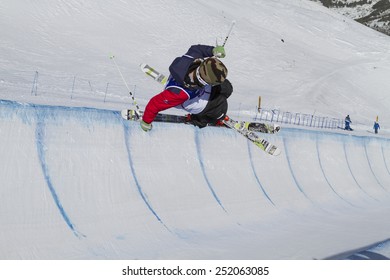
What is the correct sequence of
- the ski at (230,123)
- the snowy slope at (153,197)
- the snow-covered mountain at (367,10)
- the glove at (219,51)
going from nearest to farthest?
the glove at (219,51), the snowy slope at (153,197), the ski at (230,123), the snow-covered mountain at (367,10)

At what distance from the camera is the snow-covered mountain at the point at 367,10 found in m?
132

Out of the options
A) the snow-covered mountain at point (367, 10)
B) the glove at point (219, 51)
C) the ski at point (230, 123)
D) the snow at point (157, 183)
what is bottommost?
the snow at point (157, 183)

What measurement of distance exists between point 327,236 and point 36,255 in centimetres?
541

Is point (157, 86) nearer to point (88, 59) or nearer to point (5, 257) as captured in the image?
point (88, 59)

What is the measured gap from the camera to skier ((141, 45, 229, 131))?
4.97 meters

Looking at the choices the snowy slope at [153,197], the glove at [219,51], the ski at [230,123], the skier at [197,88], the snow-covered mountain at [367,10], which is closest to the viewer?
the skier at [197,88]

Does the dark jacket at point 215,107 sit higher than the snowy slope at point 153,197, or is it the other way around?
the dark jacket at point 215,107

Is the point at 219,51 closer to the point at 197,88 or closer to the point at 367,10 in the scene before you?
the point at 197,88

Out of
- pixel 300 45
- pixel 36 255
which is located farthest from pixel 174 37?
pixel 36 255

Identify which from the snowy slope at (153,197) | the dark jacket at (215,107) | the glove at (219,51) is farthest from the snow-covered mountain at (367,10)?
the glove at (219,51)

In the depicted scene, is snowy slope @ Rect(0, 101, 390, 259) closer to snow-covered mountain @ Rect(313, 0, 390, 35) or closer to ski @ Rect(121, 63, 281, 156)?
ski @ Rect(121, 63, 281, 156)

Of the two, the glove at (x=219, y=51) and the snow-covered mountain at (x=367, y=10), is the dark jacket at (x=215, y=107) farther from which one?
the snow-covered mountain at (x=367, y=10)

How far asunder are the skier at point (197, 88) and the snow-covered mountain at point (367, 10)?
132817 mm

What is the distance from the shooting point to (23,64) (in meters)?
19.7
